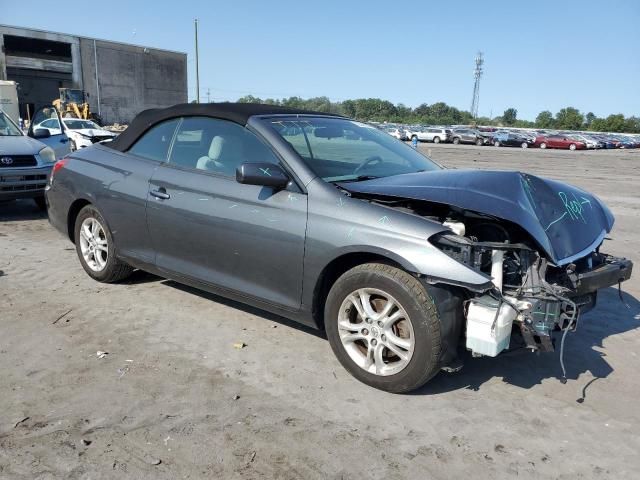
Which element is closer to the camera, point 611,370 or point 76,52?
point 611,370

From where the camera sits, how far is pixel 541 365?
12.9 feet

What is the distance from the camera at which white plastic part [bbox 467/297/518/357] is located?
10.3ft

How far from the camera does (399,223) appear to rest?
10.9ft

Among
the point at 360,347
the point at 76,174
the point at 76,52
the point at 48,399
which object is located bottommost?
the point at 48,399

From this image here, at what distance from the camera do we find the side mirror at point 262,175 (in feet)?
12.0

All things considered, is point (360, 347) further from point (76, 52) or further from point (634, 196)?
point (76, 52)

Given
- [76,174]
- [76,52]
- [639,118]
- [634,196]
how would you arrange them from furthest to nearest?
1. [639,118]
2. [76,52]
3. [634,196]
4. [76,174]

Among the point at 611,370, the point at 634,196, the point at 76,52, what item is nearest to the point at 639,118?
the point at 76,52

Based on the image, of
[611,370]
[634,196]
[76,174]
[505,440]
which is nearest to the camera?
[505,440]

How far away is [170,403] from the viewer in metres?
3.28

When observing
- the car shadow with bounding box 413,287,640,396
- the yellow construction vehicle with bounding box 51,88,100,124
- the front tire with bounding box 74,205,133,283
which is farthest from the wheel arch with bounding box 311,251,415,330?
the yellow construction vehicle with bounding box 51,88,100,124

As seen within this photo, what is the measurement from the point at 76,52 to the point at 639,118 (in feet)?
305

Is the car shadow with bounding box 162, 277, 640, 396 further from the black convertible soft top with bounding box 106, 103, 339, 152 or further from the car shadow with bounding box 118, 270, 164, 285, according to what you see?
the black convertible soft top with bounding box 106, 103, 339, 152

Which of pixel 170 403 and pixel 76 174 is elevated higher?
pixel 76 174
